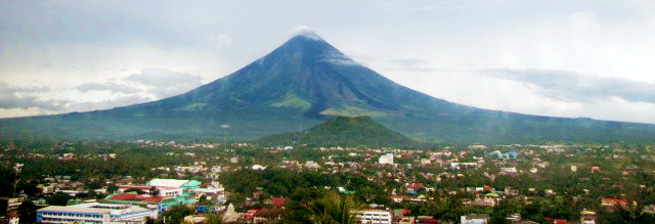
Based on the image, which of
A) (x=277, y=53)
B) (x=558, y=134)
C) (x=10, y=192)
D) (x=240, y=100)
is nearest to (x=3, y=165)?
(x=10, y=192)

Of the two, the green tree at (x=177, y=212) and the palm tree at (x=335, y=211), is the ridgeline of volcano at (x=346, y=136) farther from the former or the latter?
the palm tree at (x=335, y=211)

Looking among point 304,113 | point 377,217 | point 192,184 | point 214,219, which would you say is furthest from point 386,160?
point 214,219

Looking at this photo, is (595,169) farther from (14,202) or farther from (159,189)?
(14,202)

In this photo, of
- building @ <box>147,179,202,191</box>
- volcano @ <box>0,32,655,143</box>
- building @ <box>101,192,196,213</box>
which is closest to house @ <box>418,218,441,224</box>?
building @ <box>101,192,196,213</box>

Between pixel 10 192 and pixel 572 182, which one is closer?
pixel 10 192

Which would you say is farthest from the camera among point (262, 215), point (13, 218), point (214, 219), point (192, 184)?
point (192, 184)

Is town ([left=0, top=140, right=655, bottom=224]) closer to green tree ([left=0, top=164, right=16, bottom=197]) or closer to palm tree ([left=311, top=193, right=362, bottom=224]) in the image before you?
green tree ([left=0, top=164, right=16, bottom=197])

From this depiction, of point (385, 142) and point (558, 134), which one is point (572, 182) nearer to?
point (385, 142)
